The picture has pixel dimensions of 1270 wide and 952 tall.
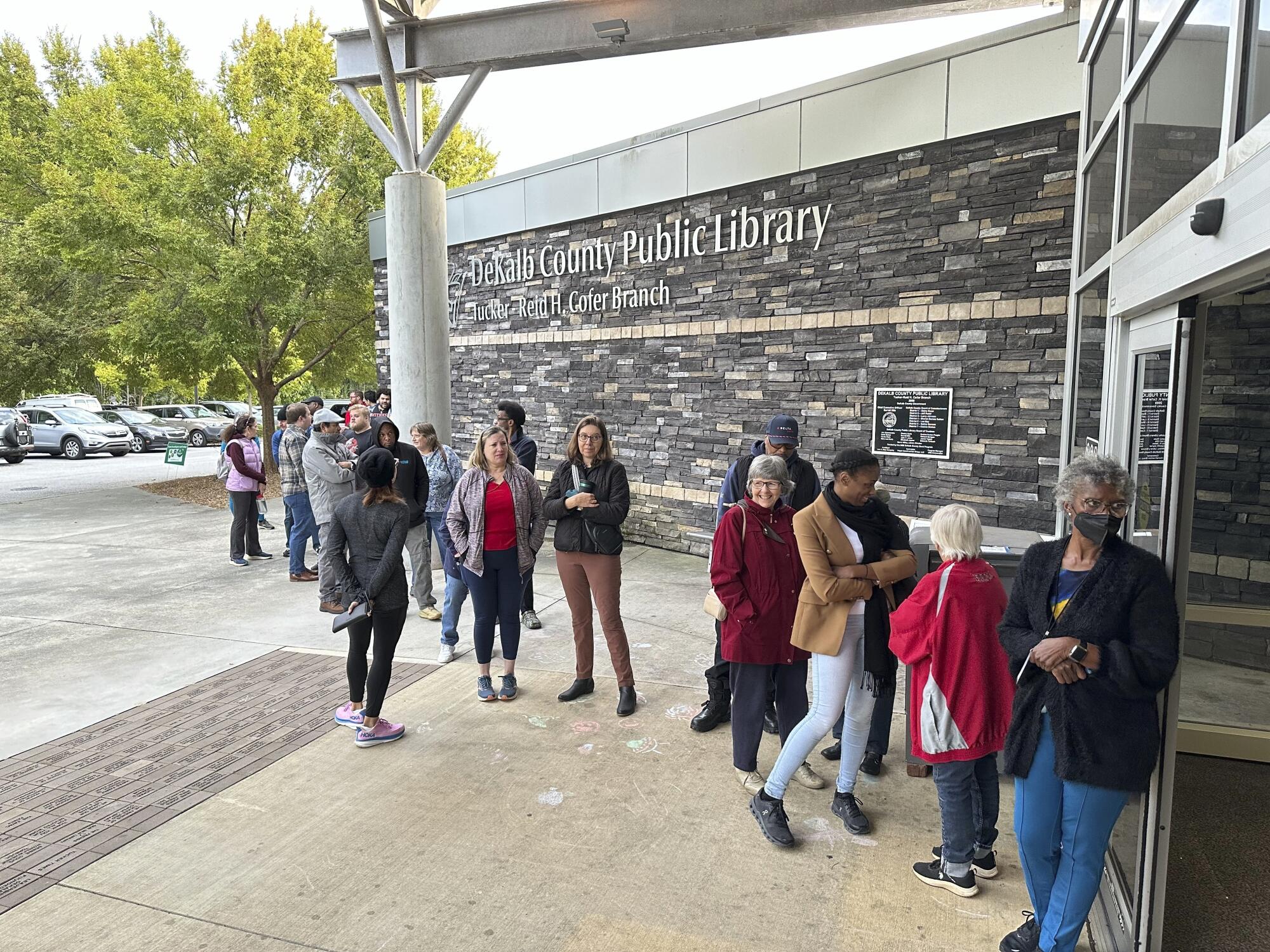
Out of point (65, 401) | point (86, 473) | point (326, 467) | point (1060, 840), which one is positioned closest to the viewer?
point (1060, 840)

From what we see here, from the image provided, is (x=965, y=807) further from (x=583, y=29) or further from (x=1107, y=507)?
(x=583, y=29)

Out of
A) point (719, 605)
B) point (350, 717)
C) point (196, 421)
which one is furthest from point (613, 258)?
point (196, 421)

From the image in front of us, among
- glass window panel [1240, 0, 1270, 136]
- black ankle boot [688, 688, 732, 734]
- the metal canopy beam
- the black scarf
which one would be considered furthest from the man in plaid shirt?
glass window panel [1240, 0, 1270, 136]

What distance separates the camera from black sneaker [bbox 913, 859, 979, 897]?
3357 millimetres

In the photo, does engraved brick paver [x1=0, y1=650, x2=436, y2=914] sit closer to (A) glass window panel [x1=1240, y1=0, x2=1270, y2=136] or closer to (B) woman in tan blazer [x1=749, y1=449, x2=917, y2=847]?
(B) woman in tan blazer [x1=749, y1=449, x2=917, y2=847]

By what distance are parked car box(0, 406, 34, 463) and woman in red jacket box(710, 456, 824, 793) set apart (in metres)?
26.4

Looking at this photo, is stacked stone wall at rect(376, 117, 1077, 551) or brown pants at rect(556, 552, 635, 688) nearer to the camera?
brown pants at rect(556, 552, 635, 688)

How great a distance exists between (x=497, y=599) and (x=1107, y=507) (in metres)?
3.74

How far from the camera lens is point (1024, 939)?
2.99 m

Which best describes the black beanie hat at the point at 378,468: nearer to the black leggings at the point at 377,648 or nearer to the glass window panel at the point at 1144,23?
the black leggings at the point at 377,648

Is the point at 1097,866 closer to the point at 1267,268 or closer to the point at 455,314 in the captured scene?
the point at 1267,268

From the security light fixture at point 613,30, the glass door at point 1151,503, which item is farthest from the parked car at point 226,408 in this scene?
the glass door at point 1151,503

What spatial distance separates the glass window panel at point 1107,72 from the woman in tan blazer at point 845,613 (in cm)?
237

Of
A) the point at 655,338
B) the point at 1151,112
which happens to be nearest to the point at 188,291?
the point at 655,338
